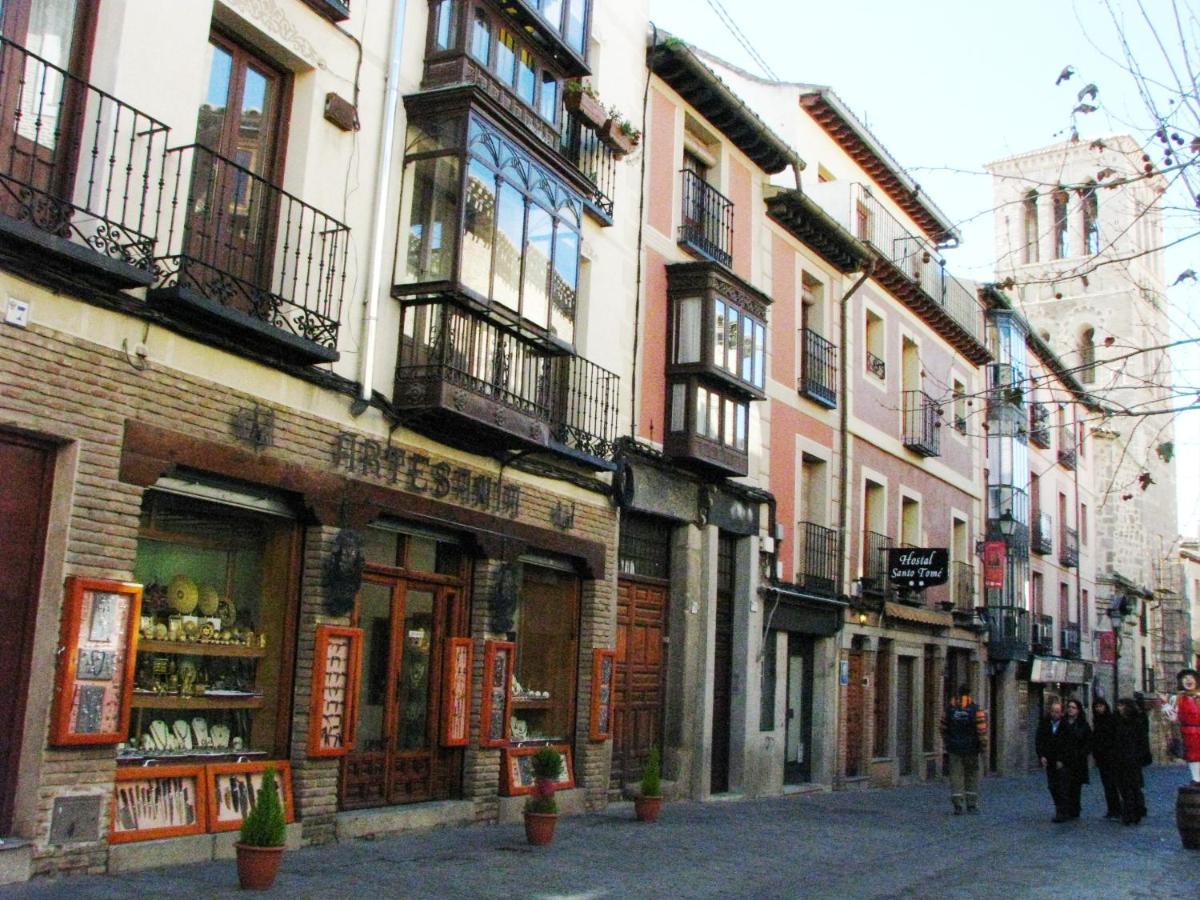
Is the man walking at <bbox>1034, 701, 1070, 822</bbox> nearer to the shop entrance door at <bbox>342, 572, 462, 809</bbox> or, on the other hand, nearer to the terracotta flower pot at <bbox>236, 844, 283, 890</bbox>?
the shop entrance door at <bbox>342, 572, 462, 809</bbox>

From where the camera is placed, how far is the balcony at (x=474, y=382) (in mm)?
11438

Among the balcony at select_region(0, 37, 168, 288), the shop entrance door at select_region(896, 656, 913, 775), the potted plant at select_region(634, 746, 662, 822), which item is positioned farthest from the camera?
the shop entrance door at select_region(896, 656, 913, 775)

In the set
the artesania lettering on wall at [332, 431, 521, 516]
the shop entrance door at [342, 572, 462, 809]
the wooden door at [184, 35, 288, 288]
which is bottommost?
the shop entrance door at [342, 572, 462, 809]

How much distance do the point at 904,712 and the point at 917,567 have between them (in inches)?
145

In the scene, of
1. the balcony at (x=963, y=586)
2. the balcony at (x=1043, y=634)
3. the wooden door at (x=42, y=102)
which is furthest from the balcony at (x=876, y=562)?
the wooden door at (x=42, y=102)

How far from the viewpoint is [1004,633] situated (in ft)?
94.9

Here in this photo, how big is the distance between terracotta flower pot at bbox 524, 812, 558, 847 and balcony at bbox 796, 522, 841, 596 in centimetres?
941

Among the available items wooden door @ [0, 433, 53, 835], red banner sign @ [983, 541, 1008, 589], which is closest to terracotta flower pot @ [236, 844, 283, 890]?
wooden door @ [0, 433, 53, 835]

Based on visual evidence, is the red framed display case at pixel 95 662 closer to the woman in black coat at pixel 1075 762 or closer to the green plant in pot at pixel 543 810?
the green plant in pot at pixel 543 810

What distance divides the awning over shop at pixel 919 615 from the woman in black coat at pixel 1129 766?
6.75 metres

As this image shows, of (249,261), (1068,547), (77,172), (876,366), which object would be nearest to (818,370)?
(876,366)

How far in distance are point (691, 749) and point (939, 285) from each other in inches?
575

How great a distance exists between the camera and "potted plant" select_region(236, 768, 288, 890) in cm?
802

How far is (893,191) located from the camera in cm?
2602
